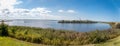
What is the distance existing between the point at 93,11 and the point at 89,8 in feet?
1.84

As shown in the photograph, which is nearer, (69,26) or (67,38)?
(67,38)

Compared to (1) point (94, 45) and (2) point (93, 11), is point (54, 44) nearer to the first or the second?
(1) point (94, 45)

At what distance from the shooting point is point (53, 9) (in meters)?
17.9

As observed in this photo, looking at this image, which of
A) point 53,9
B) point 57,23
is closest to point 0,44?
point 53,9

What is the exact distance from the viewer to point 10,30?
19.9 metres

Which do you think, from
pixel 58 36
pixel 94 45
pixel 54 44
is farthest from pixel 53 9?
pixel 94 45

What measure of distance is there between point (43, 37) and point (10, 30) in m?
4.69

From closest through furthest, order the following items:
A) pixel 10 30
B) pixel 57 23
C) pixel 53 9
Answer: pixel 53 9 < pixel 10 30 < pixel 57 23

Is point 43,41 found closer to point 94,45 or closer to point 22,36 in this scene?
point 22,36

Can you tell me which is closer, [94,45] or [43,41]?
[94,45]

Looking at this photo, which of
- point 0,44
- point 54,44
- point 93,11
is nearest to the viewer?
point 0,44

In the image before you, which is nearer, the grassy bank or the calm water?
the grassy bank

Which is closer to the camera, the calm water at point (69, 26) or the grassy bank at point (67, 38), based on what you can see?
the grassy bank at point (67, 38)

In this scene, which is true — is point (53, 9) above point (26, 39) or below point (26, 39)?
above
